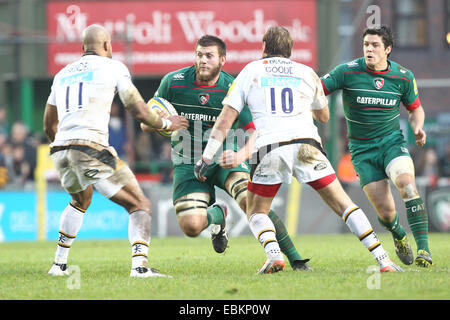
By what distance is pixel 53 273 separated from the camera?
843 centimetres

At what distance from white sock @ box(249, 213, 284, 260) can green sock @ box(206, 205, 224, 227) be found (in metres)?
1.02

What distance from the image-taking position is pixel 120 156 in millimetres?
19062

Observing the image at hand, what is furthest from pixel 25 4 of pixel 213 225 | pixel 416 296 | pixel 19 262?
pixel 416 296

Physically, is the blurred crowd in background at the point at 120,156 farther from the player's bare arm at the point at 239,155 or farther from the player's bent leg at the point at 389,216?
the player's bare arm at the point at 239,155

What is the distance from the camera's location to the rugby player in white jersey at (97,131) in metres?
7.78

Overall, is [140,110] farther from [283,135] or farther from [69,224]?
[69,224]

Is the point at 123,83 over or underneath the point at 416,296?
over

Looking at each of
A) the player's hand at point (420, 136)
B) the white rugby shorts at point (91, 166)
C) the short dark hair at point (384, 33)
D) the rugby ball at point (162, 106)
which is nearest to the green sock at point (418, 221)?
the player's hand at point (420, 136)

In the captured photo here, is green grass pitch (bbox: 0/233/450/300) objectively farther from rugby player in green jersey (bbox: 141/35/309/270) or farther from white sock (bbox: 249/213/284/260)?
rugby player in green jersey (bbox: 141/35/309/270)

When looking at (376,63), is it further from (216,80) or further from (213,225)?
(213,225)

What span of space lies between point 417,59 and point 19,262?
2728cm

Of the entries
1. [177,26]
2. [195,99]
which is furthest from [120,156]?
[195,99]

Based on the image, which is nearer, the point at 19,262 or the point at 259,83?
the point at 259,83

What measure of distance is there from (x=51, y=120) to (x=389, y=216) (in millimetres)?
3650
